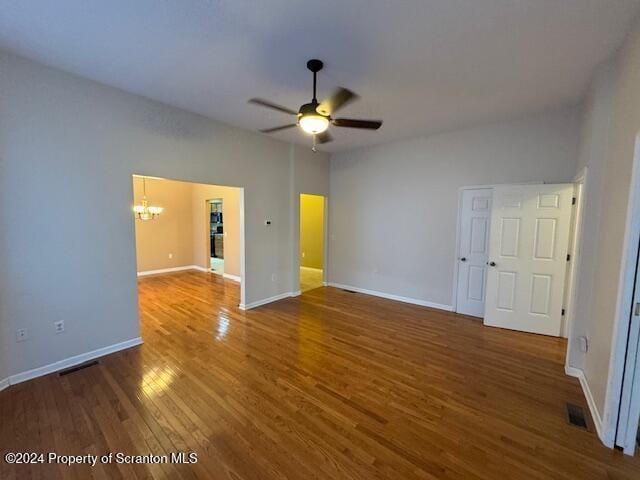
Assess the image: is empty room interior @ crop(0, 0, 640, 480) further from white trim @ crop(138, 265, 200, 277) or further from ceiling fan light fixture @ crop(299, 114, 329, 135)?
white trim @ crop(138, 265, 200, 277)

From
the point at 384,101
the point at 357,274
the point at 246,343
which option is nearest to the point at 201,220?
the point at 357,274

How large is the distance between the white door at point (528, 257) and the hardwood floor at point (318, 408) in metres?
0.33

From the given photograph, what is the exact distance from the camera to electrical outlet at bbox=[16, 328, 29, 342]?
99.3 inches

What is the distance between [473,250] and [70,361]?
5438 mm

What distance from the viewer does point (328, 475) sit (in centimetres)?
164

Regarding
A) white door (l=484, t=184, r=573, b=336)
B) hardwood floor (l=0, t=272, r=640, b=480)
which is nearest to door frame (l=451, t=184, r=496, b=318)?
white door (l=484, t=184, r=573, b=336)

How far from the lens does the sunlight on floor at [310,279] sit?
245 inches

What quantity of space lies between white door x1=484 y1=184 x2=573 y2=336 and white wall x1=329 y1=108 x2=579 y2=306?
15.2 inches

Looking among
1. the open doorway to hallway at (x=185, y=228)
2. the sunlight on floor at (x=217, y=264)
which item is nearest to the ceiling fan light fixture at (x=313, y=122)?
the open doorway to hallway at (x=185, y=228)

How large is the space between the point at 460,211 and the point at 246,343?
3840mm

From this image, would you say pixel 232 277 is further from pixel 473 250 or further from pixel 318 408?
pixel 473 250

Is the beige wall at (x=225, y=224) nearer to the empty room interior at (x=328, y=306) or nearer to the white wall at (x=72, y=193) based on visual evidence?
the empty room interior at (x=328, y=306)

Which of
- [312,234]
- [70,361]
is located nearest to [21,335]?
[70,361]

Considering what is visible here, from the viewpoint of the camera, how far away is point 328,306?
480 centimetres
